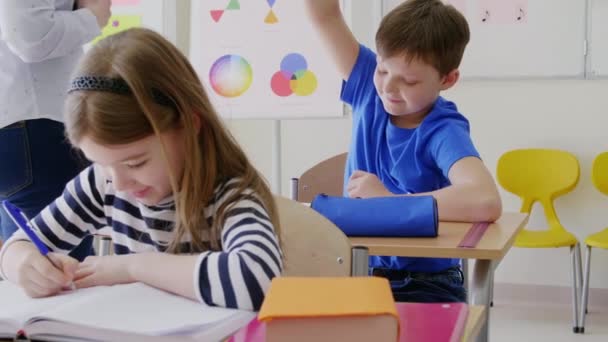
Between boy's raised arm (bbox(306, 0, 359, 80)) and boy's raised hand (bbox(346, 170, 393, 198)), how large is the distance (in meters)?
0.41

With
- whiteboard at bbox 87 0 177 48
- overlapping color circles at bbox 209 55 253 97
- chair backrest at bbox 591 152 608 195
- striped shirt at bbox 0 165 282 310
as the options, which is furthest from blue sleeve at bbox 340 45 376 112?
whiteboard at bbox 87 0 177 48

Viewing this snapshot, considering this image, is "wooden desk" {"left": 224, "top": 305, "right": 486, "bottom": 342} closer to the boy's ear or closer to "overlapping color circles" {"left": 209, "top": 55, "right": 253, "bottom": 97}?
the boy's ear

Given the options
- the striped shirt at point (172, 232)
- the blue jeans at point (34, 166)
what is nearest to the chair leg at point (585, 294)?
the blue jeans at point (34, 166)

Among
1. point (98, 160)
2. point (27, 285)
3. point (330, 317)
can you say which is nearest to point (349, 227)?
point (98, 160)

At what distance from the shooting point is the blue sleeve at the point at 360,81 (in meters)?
2.18

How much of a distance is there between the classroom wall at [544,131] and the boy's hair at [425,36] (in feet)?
7.09

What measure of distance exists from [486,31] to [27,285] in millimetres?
3352

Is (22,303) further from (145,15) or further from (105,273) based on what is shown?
(145,15)

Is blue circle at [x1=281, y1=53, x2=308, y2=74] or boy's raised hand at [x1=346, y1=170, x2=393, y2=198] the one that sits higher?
blue circle at [x1=281, y1=53, x2=308, y2=74]

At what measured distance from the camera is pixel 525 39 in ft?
13.3

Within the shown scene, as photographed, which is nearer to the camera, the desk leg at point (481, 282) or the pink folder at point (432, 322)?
the pink folder at point (432, 322)

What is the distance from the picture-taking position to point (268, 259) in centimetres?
109

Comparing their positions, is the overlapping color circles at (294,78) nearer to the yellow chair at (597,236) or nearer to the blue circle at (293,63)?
the blue circle at (293,63)

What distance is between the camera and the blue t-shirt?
1904mm
